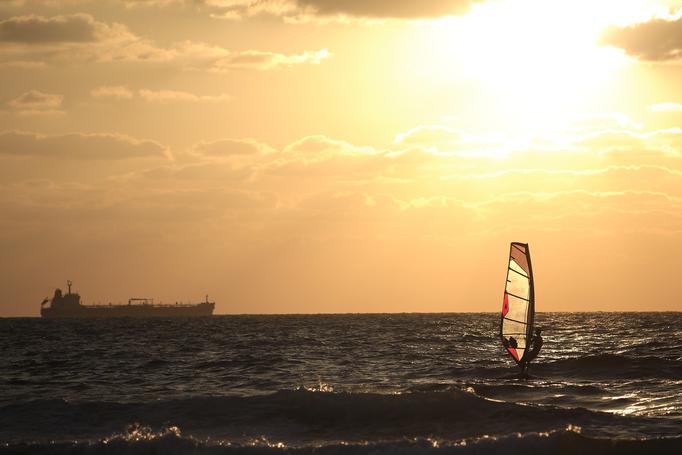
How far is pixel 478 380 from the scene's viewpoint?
1195 inches

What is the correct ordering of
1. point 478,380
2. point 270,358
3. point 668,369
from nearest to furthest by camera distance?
1. point 478,380
2. point 668,369
3. point 270,358

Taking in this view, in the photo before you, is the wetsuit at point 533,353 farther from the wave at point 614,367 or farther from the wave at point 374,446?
the wave at point 374,446

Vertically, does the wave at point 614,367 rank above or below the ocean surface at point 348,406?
above

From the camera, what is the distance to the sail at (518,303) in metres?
28.7

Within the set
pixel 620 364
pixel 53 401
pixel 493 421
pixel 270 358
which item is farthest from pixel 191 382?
pixel 620 364

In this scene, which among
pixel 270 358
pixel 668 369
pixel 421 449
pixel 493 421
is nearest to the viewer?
pixel 421 449

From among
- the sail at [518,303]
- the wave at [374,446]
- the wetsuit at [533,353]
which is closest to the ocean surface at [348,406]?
the wave at [374,446]

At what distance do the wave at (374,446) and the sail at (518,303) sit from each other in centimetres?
896

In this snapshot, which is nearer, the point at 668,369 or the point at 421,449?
the point at 421,449

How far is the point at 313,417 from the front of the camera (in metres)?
23.8

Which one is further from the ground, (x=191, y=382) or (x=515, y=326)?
(x=515, y=326)

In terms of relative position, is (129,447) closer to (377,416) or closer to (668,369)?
(377,416)

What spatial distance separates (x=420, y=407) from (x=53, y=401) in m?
10.6

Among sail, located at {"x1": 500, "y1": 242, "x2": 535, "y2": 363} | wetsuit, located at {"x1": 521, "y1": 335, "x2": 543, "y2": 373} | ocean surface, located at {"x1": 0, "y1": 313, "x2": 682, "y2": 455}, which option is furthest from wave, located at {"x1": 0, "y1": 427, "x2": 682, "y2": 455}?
wetsuit, located at {"x1": 521, "y1": 335, "x2": 543, "y2": 373}
